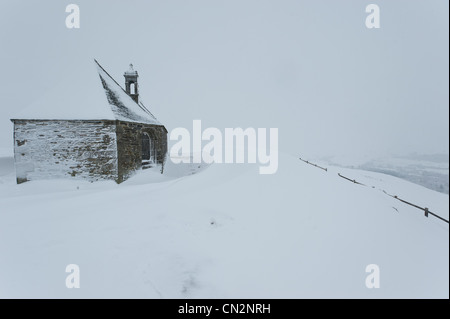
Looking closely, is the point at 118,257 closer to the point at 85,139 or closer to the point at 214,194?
the point at 214,194

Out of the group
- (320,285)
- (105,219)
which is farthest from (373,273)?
(105,219)

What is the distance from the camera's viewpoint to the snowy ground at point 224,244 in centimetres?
332

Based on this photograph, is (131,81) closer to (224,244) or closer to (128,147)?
(128,147)

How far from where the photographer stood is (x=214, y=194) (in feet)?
19.3

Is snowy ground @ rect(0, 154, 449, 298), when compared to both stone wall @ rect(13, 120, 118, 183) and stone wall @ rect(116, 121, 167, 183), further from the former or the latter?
stone wall @ rect(116, 121, 167, 183)

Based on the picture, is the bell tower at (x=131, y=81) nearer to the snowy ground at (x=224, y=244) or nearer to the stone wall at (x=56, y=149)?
the stone wall at (x=56, y=149)

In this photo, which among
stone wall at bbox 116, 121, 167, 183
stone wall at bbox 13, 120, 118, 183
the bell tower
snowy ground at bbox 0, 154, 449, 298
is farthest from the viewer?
the bell tower

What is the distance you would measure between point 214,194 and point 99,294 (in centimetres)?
356

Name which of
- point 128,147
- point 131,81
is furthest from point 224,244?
point 131,81

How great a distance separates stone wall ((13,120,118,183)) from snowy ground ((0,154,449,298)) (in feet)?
12.9

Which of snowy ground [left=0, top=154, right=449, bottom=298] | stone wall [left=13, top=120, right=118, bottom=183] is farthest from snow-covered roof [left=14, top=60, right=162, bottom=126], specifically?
snowy ground [left=0, top=154, right=449, bottom=298]

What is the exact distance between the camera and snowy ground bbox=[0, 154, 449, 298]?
10.9 feet
